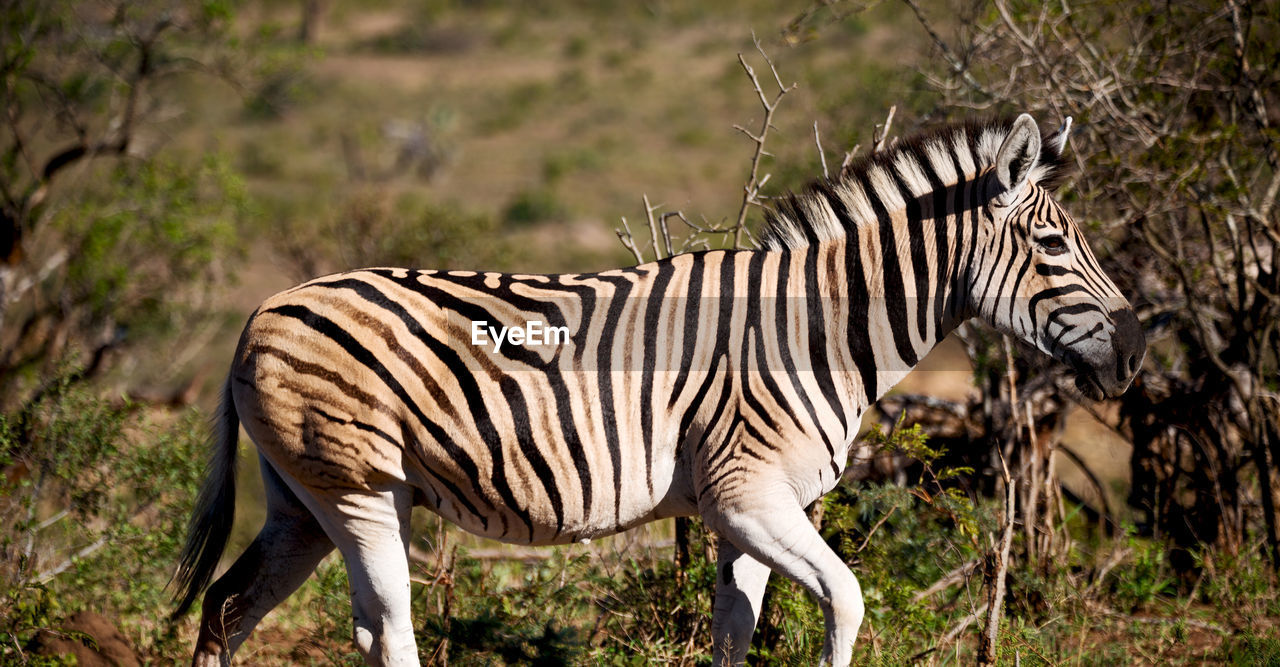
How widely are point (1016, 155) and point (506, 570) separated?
4.16 meters

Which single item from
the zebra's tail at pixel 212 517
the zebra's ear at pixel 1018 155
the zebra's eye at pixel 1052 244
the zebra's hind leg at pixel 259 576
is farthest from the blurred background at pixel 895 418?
the zebra's ear at pixel 1018 155

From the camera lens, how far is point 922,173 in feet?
14.0

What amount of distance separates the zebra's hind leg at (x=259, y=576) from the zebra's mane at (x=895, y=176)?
220 centimetres

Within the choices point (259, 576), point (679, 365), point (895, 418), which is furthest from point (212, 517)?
point (895, 418)

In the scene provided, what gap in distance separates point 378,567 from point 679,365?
1.33 meters

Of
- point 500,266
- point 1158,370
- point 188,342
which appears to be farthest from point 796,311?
point 188,342

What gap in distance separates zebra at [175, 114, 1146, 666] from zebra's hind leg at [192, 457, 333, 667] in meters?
0.10

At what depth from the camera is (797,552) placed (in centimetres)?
391

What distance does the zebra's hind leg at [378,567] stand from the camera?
13.3 feet

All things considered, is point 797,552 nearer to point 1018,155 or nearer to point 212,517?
point 1018,155

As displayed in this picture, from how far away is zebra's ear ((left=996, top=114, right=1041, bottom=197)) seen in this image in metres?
3.92

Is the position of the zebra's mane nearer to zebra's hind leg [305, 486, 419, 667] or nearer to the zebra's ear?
the zebra's ear

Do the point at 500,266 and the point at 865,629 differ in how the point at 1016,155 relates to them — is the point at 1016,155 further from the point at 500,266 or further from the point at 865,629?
the point at 500,266

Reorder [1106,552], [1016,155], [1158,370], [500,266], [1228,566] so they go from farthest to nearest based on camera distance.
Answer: [500,266] → [1158,370] → [1106,552] → [1228,566] → [1016,155]
